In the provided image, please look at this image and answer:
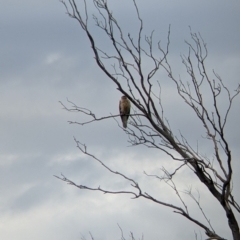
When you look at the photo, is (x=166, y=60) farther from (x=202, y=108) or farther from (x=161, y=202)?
(x=161, y=202)

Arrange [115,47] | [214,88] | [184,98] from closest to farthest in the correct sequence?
[115,47] < [214,88] < [184,98]

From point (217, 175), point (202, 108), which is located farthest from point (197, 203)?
point (202, 108)

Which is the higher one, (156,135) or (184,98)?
(184,98)

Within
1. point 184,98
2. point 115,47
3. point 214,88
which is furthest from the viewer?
point 184,98

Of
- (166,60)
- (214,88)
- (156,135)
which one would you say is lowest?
(156,135)

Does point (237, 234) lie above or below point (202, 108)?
below

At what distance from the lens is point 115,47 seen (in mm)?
5961

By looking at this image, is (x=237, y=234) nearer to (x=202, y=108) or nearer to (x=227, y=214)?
(x=227, y=214)

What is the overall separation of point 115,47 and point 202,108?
1.41 metres

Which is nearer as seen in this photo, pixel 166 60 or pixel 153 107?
pixel 153 107

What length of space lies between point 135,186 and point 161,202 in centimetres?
36

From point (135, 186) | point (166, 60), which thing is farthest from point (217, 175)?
point (166, 60)

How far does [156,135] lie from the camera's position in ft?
21.4

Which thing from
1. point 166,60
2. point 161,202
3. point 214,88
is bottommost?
point 161,202
